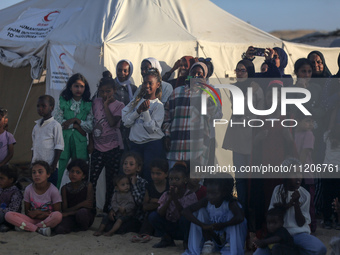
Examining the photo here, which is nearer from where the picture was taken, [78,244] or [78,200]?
[78,244]

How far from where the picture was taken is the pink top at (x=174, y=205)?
5105mm

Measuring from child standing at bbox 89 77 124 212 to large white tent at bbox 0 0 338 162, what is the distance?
39.1 inches

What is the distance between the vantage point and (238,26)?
8.76 meters

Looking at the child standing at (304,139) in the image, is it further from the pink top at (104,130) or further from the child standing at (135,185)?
the pink top at (104,130)

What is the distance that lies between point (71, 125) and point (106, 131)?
1.23 ft

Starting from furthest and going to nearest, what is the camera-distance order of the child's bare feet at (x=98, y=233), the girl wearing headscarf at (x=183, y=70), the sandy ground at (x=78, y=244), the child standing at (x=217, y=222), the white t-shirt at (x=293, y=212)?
the girl wearing headscarf at (x=183, y=70) < the child's bare feet at (x=98, y=233) < the sandy ground at (x=78, y=244) < the child standing at (x=217, y=222) < the white t-shirt at (x=293, y=212)

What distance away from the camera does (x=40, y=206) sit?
561cm

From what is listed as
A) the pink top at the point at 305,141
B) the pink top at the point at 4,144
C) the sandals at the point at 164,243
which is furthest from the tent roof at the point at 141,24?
the sandals at the point at 164,243

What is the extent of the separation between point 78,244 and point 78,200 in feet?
2.27

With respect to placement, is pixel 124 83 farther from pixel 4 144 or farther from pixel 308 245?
pixel 308 245

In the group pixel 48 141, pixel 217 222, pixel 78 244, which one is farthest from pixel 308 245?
pixel 48 141

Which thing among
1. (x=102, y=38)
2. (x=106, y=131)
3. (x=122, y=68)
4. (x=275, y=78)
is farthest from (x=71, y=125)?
(x=275, y=78)

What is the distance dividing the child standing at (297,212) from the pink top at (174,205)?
2.58 ft

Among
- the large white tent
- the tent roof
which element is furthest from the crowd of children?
the tent roof
